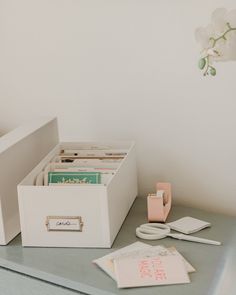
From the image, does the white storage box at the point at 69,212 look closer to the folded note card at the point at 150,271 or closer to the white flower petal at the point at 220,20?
the folded note card at the point at 150,271

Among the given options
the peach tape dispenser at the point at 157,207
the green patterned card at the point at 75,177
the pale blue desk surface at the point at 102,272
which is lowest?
the pale blue desk surface at the point at 102,272

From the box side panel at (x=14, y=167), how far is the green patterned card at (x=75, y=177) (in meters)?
0.10

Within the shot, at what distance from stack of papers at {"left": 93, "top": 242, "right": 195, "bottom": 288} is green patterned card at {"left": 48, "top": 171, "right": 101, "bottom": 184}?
19 centimetres

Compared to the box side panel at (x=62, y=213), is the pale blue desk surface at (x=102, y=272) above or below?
below

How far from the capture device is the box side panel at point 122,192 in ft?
3.93

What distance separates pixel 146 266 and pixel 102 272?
9 cm

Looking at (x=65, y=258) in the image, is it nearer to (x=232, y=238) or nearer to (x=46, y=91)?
(x=232, y=238)

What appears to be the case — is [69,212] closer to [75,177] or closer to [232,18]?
[75,177]

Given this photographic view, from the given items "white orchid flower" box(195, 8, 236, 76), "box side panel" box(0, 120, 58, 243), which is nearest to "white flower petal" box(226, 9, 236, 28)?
"white orchid flower" box(195, 8, 236, 76)

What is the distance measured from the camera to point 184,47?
1.36 metres

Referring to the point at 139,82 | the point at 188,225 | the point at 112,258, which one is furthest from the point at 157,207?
the point at 139,82

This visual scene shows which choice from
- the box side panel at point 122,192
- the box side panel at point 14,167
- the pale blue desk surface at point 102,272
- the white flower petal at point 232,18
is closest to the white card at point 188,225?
the pale blue desk surface at point 102,272

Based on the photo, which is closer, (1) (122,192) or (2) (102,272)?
(2) (102,272)

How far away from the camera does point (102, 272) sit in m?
1.10
